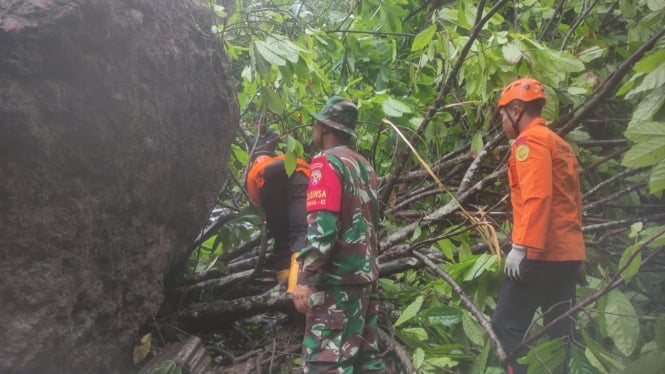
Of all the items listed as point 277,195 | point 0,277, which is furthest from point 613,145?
point 0,277

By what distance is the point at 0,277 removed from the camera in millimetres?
1659

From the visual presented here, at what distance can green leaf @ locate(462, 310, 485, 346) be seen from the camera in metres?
2.36

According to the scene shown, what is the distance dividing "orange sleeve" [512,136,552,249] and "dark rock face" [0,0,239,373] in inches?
65.5

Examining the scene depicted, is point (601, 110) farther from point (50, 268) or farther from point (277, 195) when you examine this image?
point (50, 268)

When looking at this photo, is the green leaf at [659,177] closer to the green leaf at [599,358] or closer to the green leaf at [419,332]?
the green leaf at [599,358]

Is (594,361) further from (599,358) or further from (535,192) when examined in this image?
(535,192)

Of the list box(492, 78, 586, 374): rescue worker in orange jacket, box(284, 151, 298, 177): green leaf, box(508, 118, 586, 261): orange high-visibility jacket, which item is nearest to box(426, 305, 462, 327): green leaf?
box(492, 78, 586, 374): rescue worker in orange jacket

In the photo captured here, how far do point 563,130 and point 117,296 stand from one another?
2718 mm

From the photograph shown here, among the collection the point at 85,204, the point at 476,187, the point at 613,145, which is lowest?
the point at 476,187

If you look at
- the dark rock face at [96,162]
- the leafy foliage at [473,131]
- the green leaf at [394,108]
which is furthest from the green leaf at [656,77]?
the dark rock face at [96,162]

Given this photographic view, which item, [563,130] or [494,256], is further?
[563,130]

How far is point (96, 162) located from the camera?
6.48ft

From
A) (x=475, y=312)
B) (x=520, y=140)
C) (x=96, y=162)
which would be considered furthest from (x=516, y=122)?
(x=96, y=162)

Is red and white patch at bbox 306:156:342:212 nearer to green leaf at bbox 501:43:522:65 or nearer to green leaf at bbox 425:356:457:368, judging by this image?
green leaf at bbox 425:356:457:368
